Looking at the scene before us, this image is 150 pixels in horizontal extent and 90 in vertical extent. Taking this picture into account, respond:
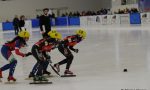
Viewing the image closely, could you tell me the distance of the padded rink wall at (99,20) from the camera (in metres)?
33.4

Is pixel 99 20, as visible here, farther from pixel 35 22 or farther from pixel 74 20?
pixel 35 22

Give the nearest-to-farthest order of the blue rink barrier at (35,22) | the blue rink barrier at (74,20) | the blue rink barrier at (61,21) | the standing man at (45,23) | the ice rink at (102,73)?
the ice rink at (102,73)
the standing man at (45,23)
the blue rink barrier at (74,20)
the blue rink barrier at (35,22)
the blue rink barrier at (61,21)

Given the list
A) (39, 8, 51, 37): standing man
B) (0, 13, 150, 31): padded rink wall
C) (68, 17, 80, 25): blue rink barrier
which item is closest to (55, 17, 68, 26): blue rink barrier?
(0, 13, 150, 31): padded rink wall

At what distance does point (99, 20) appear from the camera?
126 feet

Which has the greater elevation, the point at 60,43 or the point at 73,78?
the point at 60,43

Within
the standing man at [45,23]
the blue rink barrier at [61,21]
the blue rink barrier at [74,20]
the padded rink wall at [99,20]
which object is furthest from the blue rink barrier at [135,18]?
the standing man at [45,23]

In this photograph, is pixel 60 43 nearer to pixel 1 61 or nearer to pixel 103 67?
pixel 103 67

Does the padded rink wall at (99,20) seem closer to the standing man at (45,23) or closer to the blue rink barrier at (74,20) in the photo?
the blue rink barrier at (74,20)

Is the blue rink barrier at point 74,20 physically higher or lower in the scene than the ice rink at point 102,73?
lower

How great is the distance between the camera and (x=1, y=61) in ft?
42.1

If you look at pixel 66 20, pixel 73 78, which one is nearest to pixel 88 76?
pixel 73 78

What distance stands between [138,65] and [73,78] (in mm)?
2234

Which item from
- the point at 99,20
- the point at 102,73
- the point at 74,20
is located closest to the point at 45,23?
the point at 102,73

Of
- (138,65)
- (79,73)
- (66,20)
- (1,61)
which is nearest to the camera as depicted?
(79,73)
